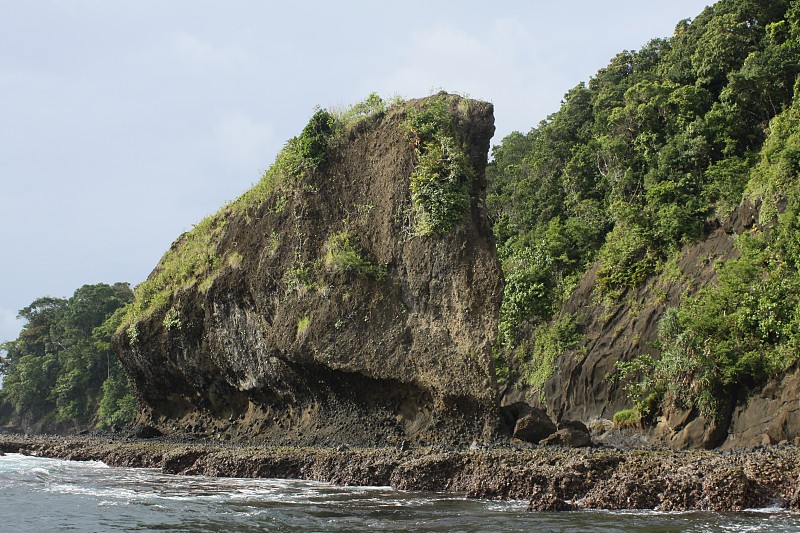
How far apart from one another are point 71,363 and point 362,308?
40268 mm

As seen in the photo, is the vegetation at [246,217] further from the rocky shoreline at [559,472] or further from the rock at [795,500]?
the rock at [795,500]

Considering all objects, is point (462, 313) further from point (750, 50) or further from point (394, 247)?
point (750, 50)

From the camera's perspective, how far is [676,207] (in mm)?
23656

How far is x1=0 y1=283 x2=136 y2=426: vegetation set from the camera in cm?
4741

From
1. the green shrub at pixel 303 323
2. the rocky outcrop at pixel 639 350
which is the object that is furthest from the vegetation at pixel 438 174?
the rocky outcrop at pixel 639 350

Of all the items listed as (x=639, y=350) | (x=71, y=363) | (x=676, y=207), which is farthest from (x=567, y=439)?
(x=71, y=363)

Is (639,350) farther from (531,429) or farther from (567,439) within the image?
(567,439)

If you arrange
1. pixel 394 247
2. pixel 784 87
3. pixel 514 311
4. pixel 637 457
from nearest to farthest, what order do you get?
pixel 637 457 → pixel 394 247 → pixel 784 87 → pixel 514 311

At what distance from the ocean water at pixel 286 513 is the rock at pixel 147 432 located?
32.9ft

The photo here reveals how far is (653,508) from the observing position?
9.63 meters

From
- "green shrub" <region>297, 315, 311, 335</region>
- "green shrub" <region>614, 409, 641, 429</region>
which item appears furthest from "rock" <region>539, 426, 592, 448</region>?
"green shrub" <region>297, 315, 311, 335</region>

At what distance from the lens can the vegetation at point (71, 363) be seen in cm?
4741

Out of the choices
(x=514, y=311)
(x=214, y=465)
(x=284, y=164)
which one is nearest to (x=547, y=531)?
(x=214, y=465)

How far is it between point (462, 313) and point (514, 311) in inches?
509
